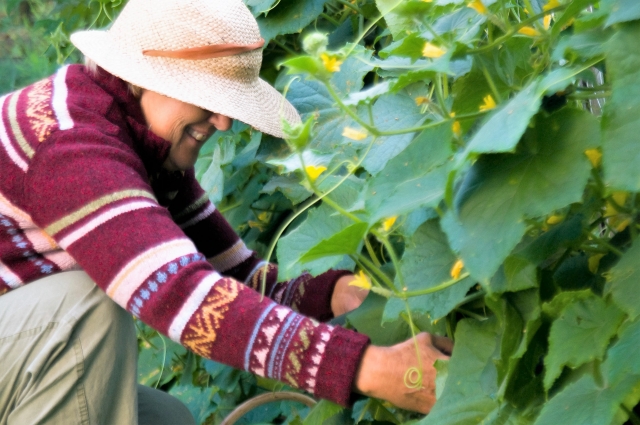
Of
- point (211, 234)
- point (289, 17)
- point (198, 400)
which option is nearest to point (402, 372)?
point (211, 234)

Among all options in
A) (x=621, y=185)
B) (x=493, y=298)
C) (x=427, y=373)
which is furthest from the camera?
(x=427, y=373)

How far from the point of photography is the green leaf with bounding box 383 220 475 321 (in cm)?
84

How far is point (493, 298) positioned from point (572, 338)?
120mm

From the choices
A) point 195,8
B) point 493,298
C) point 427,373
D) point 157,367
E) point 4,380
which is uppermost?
point 195,8

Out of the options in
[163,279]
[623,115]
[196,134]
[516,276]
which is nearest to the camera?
[623,115]

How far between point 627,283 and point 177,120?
0.90 m

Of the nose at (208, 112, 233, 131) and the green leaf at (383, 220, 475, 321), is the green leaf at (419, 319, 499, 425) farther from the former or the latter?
the nose at (208, 112, 233, 131)

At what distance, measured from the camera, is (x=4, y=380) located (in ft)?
4.24

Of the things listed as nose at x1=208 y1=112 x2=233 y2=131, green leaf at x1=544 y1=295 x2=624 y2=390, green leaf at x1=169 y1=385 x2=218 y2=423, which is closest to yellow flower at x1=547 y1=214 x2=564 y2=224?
green leaf at x1=544 y1=295 x2=624 y2=390

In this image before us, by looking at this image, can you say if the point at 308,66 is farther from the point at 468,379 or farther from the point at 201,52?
the point at 201,52

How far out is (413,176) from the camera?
718 millimetres

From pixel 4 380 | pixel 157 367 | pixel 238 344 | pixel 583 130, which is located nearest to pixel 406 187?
pixel 583 130

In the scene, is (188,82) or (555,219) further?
(188,82)

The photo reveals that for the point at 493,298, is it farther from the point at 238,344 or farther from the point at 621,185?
the point at 238,344
